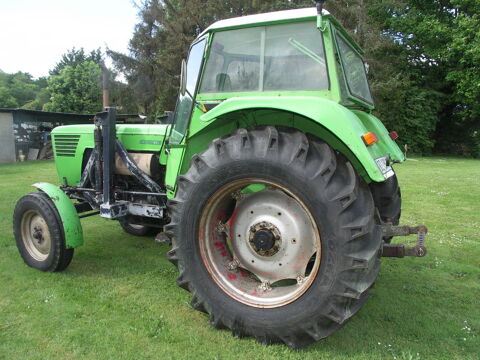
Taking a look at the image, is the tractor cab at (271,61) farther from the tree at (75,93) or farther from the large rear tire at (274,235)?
the tree at (75,93)

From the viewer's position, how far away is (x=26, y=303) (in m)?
2.95

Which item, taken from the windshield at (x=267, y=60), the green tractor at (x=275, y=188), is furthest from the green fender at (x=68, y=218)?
the windshield at (x=267, y=60)

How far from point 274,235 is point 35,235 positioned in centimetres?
267

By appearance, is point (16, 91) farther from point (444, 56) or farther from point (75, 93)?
point (444, 56)

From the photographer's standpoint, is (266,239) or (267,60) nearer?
(266,239)

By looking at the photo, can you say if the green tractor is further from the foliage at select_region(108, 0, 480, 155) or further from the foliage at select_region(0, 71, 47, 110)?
the foliage at select_region(0, 71, 47, 110)

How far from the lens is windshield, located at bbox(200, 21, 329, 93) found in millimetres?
2643

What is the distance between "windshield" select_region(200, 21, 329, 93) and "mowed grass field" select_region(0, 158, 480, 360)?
5.92 ft

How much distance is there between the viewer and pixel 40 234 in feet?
12.1

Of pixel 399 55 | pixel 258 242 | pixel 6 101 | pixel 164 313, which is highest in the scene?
pixel 399 55

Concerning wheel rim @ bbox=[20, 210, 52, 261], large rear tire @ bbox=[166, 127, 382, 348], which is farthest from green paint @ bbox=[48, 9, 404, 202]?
wheel rim @ bbox=[20, 210, 52, 261]

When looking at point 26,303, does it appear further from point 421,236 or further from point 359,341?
point 421,236

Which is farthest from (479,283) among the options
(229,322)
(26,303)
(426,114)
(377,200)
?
(426,114)

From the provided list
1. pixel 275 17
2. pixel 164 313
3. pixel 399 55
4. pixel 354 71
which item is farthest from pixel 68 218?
pixel 399 55
